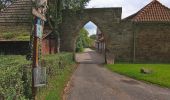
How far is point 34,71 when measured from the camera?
9.47 metres

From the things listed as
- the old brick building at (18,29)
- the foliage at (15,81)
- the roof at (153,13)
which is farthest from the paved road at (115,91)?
the roof at (153,13)

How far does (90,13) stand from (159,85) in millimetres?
18210

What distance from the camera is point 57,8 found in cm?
3150

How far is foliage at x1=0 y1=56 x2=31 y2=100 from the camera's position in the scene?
23.2ft

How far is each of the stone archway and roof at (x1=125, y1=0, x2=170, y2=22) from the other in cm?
184

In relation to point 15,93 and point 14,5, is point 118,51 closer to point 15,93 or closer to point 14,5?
point 14,5

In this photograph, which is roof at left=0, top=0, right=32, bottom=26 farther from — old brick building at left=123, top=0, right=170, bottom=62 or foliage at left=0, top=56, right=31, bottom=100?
foliage at left=0, top=56, right=31, bottom=100

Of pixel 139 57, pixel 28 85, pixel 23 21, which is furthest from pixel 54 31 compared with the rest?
pixel 28 85

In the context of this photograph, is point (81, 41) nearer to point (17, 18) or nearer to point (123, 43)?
point (123, 43)

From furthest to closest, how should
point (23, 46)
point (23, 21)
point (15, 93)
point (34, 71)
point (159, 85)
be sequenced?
point (23, 21) < point (23, 46) < point (159, 85) < point (34, 71) < point (15, 93)

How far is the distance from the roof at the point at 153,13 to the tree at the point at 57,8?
556 centimetres

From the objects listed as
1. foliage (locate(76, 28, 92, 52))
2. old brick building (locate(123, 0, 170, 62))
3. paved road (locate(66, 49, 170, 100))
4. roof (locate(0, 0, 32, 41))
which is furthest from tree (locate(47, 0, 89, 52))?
foliage (locate(76, 28, 92, 52))

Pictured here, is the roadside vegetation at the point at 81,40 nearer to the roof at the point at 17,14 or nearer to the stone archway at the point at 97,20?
the stone archway at the point at 97,20

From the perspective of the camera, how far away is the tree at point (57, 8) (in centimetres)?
3091
